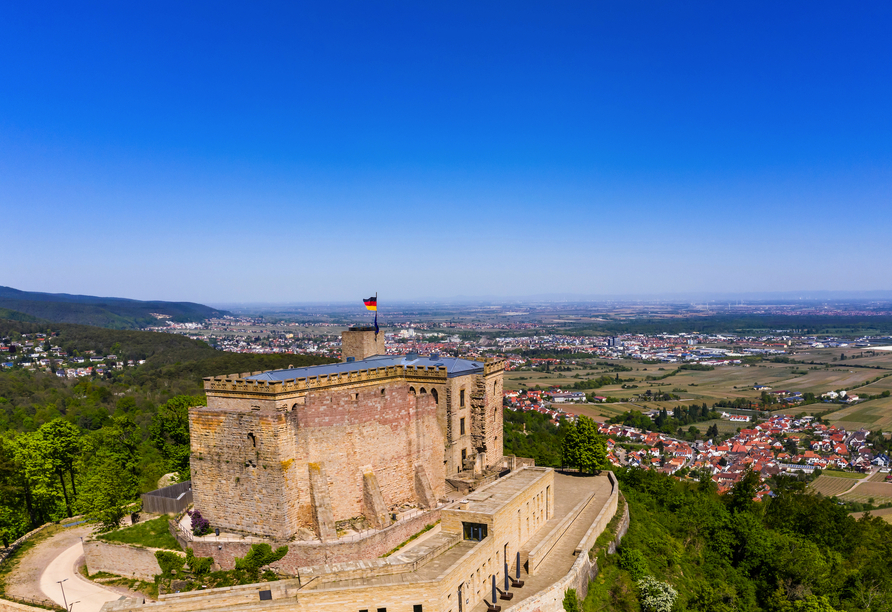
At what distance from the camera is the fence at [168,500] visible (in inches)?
1331

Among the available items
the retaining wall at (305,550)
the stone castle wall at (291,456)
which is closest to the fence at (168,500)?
the stone castle wall at (291,456)

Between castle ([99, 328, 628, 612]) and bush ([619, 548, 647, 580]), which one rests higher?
castle ([99, 328, 628, 612])

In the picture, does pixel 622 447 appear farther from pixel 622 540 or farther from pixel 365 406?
pixel 365 406

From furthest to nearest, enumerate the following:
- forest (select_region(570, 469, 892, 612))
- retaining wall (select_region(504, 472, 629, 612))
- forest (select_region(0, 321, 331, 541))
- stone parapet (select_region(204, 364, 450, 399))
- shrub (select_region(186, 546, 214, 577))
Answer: forest (select_region(0, 321, 331, 541)) → forest (select_region(570, 469, 892, 612)) → stone parapet (select_region(204, 364, 450, 399)) → retaining wall (select_region(504, 472, 629, 612)) → shrub (select_region(186, 546, 214, 577))

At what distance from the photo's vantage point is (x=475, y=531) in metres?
26.6

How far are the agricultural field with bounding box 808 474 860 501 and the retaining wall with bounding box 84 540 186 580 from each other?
7300 centimetres

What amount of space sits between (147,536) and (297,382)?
11.5m

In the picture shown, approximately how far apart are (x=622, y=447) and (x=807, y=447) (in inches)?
1280

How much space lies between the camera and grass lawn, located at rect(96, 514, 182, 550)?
94.7 ft

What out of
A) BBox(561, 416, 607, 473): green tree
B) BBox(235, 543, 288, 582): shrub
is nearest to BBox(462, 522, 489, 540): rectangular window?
BBox(235, 543, 288, 582): shrub

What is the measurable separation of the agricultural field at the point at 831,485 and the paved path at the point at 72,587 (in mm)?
75043

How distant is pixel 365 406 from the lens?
3069 centimetres

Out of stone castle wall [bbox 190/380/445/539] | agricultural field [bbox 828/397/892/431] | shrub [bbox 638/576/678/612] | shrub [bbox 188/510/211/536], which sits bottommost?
agricultural field [bbox 828/397/892/431]

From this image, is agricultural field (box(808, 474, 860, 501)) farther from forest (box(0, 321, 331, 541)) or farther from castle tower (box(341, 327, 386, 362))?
forest (box(0, 321, 331, 541))
